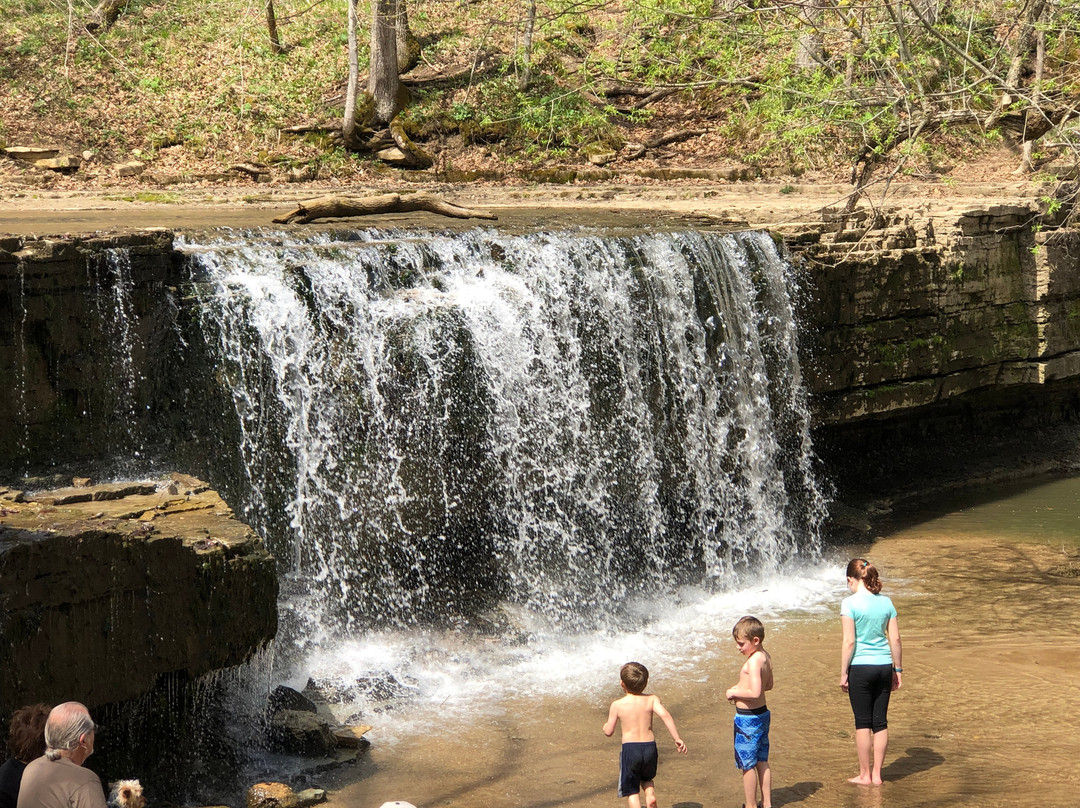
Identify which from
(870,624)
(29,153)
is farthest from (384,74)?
Answer: (870,624)

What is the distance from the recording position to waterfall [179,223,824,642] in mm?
9109

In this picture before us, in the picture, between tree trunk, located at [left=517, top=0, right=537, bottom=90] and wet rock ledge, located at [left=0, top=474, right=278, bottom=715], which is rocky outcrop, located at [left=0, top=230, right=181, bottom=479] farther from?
tree trunk, located at [left=517, top=0, right=537, bottom=90]

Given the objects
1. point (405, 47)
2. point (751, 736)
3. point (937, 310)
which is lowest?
point (751, 736)

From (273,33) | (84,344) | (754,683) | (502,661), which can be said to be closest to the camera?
(754,683)

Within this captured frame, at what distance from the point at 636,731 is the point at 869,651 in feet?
4.85

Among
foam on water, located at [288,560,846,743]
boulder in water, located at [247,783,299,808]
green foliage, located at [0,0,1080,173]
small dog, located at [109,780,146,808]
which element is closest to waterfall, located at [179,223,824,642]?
foam on water, located at [288,560,846,743]

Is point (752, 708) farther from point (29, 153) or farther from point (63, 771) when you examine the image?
point (29, 153)

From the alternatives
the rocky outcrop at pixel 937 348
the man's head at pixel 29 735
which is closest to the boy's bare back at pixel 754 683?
the man's head at pixel 29 735

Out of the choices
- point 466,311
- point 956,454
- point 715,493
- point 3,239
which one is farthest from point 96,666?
point 956,454

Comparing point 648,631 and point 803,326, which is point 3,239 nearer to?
point 648,631

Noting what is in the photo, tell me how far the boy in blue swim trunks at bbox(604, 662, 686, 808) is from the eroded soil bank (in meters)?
0.78

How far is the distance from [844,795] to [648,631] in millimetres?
3422

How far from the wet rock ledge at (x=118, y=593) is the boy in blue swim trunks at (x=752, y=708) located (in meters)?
2.71

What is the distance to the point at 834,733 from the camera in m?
7.52
